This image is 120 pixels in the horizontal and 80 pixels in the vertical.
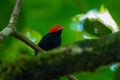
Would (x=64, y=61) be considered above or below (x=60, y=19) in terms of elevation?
below

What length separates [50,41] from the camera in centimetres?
368

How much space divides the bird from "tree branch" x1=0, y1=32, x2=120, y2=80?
2114 mm

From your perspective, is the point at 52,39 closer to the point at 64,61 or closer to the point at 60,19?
the point at 60,19

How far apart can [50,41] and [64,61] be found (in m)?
2.29

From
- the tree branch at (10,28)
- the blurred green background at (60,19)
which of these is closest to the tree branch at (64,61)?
the tree branch at (10,28)

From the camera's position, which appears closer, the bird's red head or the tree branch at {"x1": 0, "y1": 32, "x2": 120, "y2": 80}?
the tree branch at {"x1": 0, "y1": 32, "x2": 120, "y2": 80}

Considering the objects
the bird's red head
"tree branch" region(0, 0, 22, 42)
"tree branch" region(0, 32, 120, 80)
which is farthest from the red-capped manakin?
"tree branch" region(0, 32, 120, 80)

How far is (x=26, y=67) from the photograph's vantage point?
4.59 feet

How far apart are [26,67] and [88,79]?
7.12 feet

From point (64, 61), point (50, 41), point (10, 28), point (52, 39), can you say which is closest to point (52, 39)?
point (52, 39)

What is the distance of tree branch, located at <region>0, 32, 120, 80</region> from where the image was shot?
4.56 ft

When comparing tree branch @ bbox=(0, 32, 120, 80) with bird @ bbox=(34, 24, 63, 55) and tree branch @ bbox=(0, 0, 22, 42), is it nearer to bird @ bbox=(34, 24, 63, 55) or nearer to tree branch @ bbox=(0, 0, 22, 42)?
tree branch @ bbox=(0, 0, 22, 42)

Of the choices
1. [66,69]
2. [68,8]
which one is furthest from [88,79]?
[66,69]

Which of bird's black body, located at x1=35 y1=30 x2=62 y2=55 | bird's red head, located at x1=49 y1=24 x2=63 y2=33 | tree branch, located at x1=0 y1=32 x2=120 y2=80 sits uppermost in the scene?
bird's red head, located at x1=49 y1=24 x2=63 y2=33
